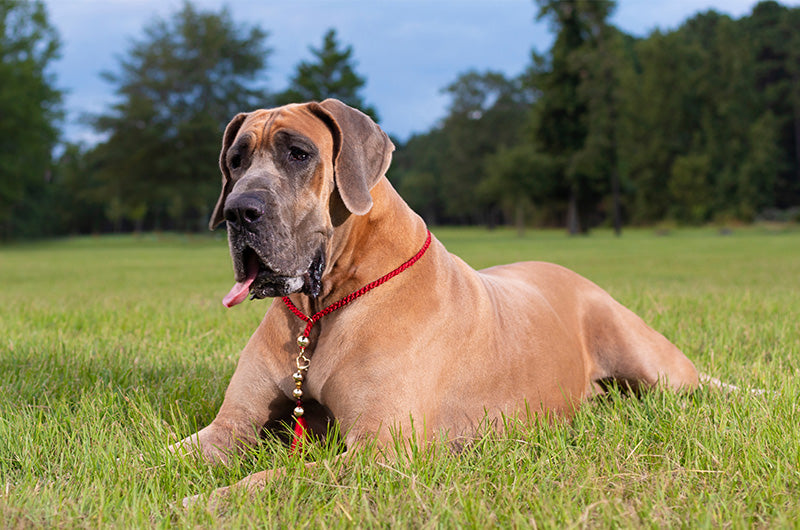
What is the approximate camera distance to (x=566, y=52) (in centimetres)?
4206

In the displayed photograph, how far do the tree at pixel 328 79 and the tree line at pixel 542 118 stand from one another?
0.43ft

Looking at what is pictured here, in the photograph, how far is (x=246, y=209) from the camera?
2.38m

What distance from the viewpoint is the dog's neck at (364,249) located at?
8.88 feet

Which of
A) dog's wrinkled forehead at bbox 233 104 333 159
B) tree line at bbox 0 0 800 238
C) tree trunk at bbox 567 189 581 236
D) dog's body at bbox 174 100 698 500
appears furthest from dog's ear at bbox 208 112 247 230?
tree trunk at bbox 567 189 581 236

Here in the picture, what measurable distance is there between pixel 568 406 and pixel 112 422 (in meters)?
2.18

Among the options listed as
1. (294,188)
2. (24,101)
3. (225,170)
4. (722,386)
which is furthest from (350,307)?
(24,101)

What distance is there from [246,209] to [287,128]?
1.46 ft

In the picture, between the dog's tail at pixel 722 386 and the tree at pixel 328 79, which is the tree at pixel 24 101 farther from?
the dog's tail at pixel 722 386

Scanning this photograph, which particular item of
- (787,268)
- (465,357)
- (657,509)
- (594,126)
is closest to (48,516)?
(465,357)

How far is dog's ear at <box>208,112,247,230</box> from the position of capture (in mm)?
2932

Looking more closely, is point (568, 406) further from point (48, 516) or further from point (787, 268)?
point (787, 268)

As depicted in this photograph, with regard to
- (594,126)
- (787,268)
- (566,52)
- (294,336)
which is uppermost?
(566,52)

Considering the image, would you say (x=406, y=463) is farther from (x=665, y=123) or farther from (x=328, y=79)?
(x=665, y=123)

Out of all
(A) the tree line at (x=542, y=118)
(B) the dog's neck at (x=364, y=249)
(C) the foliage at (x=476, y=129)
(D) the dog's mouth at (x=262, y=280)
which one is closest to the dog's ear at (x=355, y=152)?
(B) the dog's neck at (x=364, y=249)
